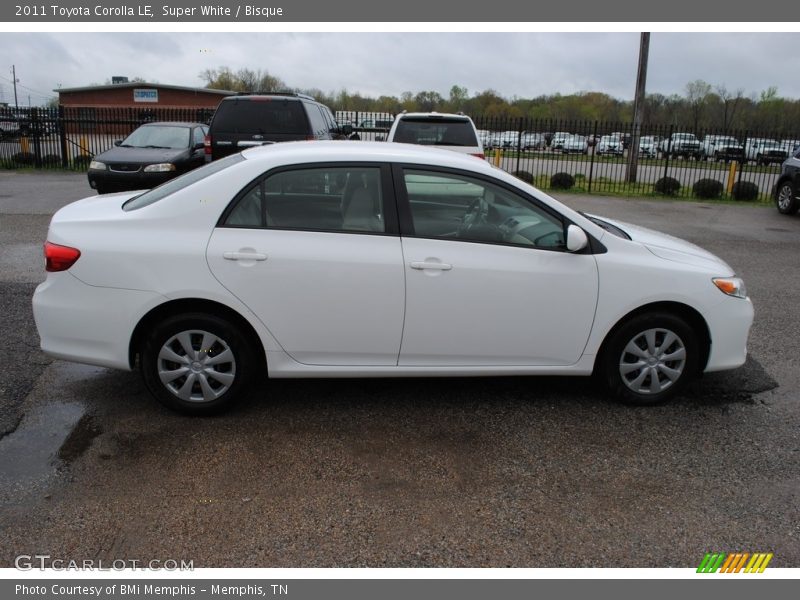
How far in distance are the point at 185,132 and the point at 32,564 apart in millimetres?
13660

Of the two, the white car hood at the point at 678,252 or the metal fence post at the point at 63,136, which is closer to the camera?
the white car hood at the point at 678,252

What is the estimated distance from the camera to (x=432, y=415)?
14.6 feet

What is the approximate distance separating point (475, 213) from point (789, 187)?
45.8 ft

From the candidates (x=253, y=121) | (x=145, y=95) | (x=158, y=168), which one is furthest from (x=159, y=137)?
(x=145, y=95)

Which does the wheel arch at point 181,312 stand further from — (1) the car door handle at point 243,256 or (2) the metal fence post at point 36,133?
(2) the metal fence post at point 36,133

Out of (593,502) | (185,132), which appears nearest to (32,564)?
(593,502)

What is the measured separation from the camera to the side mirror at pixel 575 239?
4.20 meters

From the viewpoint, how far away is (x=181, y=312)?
4.13 m

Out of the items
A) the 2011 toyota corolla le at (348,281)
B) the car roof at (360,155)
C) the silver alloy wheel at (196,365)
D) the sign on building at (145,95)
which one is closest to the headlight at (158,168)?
the 2011 toyota corolla le at (348,281)

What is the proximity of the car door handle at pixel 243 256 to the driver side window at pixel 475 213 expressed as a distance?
946 mm

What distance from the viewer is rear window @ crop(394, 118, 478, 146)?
1160 cm

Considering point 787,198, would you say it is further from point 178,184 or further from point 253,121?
point 178,184

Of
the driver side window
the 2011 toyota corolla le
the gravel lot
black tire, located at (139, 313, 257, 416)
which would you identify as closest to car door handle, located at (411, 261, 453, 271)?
the 2011 toyota corolla le

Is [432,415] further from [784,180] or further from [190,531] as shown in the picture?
[784,180]
